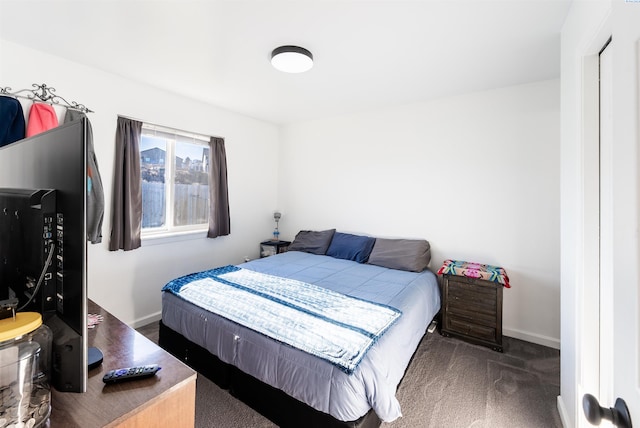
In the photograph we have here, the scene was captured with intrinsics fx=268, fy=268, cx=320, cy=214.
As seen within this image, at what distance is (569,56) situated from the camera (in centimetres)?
160

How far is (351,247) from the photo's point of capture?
11.3ft

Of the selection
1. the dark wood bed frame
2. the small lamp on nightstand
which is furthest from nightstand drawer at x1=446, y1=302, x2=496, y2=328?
the small lamp on nightstand

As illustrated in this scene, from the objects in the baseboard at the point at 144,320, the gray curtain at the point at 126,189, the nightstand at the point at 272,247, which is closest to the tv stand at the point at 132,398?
the gray curtain at the point at 126,189

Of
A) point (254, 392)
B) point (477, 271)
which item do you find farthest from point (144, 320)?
point (477, 271)

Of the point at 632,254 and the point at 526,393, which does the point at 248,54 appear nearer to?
the point at 632,254

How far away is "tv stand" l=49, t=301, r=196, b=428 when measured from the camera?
0.66 metres

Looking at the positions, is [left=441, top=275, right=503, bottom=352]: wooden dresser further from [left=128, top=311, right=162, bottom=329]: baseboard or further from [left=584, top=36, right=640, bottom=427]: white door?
[left=128, top=311, right=162, bottom=329]: baseboard

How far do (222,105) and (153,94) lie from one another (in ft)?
2.54

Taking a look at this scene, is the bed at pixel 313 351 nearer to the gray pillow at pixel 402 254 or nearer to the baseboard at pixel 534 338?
the gray pillow at pixel 402 254

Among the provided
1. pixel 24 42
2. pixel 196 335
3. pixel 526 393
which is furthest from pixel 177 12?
pixel 526 393

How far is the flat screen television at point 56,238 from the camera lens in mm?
614

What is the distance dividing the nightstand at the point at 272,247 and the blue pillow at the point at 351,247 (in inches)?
31.6

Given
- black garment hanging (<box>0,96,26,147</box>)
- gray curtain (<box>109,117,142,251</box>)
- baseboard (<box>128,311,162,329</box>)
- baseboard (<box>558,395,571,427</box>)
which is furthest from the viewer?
baseboard (<box>128,311,162,329</box>)

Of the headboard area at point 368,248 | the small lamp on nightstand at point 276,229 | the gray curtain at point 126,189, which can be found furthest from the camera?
the small lamp on nightstand at point 276,229
